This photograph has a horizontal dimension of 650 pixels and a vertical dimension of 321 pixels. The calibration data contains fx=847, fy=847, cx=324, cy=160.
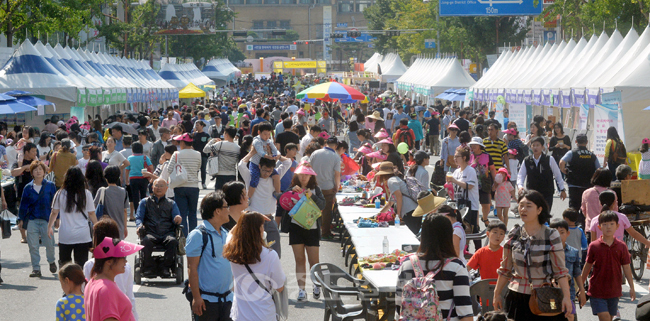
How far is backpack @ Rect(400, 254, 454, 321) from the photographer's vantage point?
553 cm

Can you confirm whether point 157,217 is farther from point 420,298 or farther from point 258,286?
point 420,298

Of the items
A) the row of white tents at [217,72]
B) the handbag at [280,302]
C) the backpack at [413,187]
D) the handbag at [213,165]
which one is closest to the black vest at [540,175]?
the backpack at [413,187]

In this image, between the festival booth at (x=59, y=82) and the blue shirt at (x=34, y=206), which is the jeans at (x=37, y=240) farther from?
the festival booth at (x=59, y=82)

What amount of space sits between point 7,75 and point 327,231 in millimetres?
15262

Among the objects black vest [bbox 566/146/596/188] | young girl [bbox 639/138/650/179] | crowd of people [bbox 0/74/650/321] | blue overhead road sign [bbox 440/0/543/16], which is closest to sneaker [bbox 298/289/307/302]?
crowd of people [bbox 0/74/650/321]

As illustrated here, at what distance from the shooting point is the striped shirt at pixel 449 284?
5625mm

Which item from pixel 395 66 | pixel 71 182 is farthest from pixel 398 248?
pixel 395 66

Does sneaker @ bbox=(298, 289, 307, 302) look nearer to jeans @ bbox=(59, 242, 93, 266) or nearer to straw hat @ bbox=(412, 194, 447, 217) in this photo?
straw hat @ bbox=(412, 194, 447, 217)

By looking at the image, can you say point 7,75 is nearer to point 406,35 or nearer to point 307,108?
point 307,108

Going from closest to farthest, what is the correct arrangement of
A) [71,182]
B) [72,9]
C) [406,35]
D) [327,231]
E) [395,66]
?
[71,182] < [327,231] < [72,9] < [395,66] < [406,35]

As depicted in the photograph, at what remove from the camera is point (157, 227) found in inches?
416

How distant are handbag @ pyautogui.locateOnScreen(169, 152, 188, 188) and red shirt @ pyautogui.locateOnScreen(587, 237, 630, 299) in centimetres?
632

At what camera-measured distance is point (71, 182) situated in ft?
31.1

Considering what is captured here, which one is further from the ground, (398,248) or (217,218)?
(217,218)
